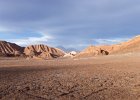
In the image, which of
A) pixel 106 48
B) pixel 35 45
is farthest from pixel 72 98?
pixel 35 45

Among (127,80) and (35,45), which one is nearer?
(127,80)

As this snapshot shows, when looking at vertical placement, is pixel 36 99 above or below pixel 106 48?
below

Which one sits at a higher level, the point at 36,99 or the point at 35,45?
the point at 35,45

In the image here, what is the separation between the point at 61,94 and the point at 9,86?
3.02 meters

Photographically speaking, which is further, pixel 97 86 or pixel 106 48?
pixel 106 48

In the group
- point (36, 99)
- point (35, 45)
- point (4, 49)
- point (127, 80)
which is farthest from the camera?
point (35, 45)

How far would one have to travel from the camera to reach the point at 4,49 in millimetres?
139750

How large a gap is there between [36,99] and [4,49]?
129 m

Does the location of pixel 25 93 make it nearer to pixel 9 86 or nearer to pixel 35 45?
pixel 9 86

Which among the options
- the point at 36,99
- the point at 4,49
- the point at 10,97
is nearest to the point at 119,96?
the point at 36,99

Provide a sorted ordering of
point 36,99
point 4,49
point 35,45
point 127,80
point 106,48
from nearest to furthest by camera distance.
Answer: point 36,99, point 127,80, point 106,48, point 4,49, point 35,45

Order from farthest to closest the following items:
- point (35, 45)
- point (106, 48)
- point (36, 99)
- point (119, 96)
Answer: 1. point (35, 45)
2. point (106, 48)
3. point (119, 96)
4. point (36, 99)

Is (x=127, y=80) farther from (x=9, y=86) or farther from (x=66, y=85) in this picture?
(x=9, y=86)

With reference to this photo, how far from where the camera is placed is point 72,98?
13188 millimetres
